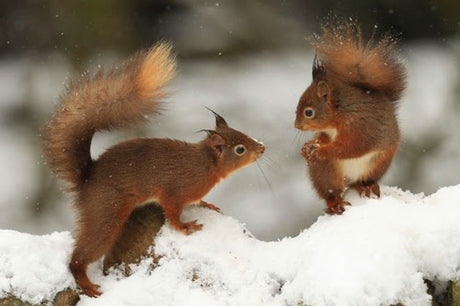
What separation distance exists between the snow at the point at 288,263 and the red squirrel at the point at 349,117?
20 cm

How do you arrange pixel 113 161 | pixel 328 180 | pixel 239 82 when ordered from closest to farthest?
pixel 113 161, pixel 328 180, pixel 239 82

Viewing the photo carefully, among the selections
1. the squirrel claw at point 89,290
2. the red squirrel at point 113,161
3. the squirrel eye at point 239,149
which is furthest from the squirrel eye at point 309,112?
the squirrel claw at point 89,290

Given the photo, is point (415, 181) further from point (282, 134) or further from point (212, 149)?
point (212, 149)

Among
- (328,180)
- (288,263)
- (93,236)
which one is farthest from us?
(328,180)

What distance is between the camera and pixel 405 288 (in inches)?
115

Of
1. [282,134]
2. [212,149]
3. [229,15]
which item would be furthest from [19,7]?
[212,149]

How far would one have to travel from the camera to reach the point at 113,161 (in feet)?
11.1

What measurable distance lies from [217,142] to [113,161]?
43cm

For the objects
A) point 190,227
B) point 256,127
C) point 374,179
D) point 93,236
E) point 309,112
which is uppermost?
point 256,127

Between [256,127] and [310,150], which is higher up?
[256,127]

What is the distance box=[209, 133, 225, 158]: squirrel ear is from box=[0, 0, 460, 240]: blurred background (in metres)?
1.44

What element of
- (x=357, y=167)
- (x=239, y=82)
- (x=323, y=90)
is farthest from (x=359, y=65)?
(x=239, y=82)

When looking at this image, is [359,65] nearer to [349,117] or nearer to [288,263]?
[349,117]

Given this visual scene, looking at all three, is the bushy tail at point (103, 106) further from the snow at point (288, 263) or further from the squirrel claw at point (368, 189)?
the squirrel claw at point (368, 189)
